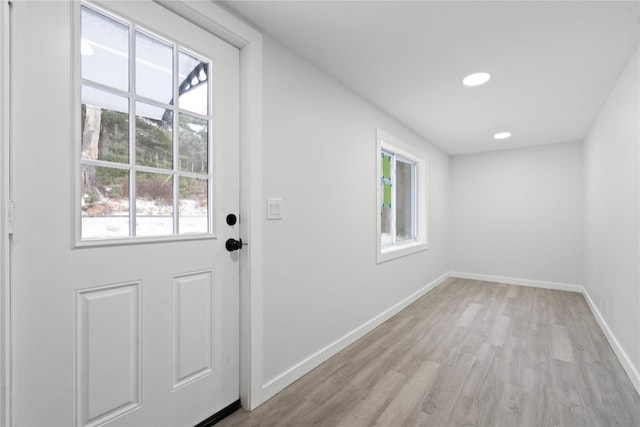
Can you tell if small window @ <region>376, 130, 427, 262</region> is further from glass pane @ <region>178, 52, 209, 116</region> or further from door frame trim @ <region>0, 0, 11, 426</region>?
door frame trim @ <region>0, 0, 11, 426</region>

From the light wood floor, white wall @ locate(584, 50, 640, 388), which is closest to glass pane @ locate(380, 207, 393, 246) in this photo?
the light wood floor

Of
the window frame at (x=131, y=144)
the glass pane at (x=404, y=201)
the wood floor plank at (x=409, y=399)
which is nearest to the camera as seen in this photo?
the window frame at (x=131, y=144)

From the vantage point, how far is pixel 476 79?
2391 mm

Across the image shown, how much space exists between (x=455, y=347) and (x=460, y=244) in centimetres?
307

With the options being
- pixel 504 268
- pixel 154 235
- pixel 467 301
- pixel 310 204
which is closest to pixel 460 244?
pixel 504 268

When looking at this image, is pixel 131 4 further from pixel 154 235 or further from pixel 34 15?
pixel 154 235

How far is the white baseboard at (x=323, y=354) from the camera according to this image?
1.85 meters

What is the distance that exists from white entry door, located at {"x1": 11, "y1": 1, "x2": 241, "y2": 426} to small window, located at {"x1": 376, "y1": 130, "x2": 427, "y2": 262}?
6.59 ft

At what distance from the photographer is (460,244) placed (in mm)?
5242

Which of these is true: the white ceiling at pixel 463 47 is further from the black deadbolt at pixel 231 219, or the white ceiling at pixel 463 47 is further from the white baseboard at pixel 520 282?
the white baseboard at pixel 520 282

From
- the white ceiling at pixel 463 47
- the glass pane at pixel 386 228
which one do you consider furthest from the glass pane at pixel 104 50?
the glass pane at pixel 386 228

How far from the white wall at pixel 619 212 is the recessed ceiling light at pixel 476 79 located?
0.86 meters

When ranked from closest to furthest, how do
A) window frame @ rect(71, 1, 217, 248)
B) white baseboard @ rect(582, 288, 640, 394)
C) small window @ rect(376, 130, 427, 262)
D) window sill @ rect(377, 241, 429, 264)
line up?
window frame @ rect(71, 1, 217, 248), white baseboard @ rect(582, 288, 640, 394), window sill @ rect(377, 241, 429, 264), small window @ rect(376, 130, 427, 262)

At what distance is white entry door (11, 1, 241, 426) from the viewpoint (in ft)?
3.46
